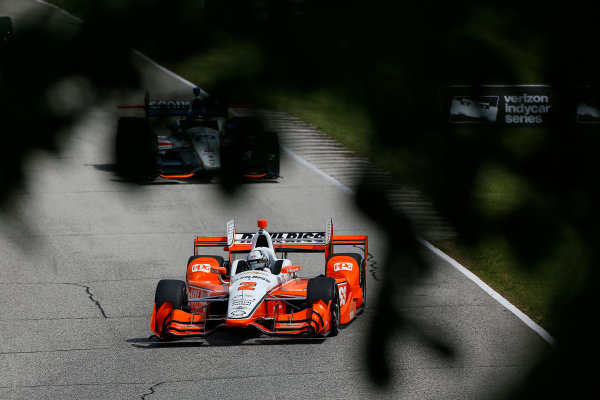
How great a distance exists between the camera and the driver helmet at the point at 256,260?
989 centimetres

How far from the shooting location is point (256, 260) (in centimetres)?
990

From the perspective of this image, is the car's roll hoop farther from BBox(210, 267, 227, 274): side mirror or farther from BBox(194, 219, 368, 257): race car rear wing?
BBox(210, 267, 227, 274): side mirror

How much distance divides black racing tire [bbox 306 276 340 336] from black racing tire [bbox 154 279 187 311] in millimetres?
1318

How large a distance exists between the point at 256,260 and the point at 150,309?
59.4 inches

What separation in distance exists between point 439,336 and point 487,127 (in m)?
0.61

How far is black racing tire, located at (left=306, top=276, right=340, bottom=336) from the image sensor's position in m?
9.27

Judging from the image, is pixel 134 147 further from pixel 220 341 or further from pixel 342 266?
pixel 342 266

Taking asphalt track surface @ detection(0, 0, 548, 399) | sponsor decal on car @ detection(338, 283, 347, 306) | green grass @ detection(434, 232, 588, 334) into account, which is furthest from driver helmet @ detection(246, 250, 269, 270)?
green grass @ detection(434, 232, 588, 334)

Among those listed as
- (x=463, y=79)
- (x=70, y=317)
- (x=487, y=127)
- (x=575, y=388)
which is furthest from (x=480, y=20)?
(x=70, y=317)

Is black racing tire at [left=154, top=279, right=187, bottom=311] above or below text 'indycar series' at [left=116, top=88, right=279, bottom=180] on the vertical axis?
below

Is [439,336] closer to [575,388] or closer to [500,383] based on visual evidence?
[500,383]

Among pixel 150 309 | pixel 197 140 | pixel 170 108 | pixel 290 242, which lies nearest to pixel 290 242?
pixel 290 242

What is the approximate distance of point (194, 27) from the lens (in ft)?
6.37

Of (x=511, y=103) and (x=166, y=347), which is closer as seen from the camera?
(x=511, y=103)
